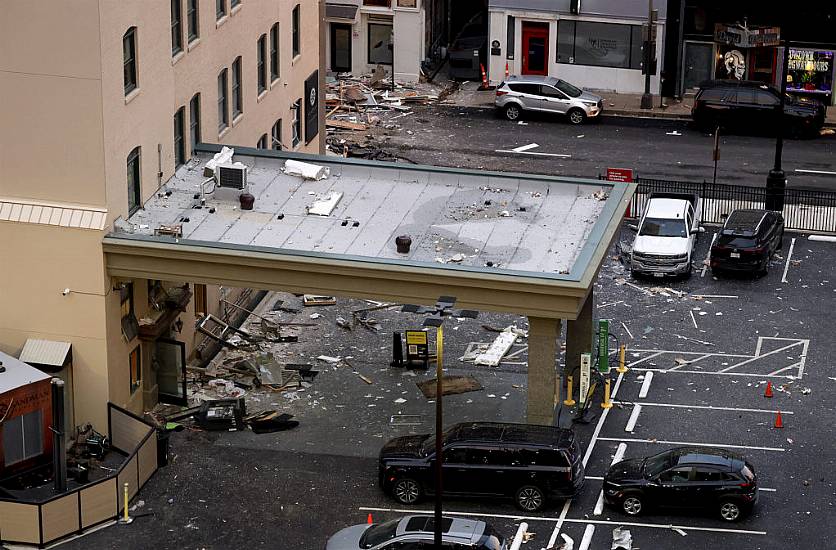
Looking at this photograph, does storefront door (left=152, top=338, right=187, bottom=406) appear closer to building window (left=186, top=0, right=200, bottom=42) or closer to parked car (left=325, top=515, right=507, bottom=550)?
building window (left=186, top=0, right=200, bottom=42)

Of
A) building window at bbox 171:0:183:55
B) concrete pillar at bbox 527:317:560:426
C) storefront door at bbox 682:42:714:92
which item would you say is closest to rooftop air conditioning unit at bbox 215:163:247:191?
building window at bbox 171:0:183:55

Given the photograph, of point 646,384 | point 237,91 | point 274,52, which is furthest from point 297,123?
point 646,384

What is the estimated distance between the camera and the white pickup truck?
166 feet

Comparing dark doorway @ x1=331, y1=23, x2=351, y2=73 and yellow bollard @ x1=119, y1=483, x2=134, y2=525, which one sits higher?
dark doorway @ x1=331, y1=23, x2=351, y2=73

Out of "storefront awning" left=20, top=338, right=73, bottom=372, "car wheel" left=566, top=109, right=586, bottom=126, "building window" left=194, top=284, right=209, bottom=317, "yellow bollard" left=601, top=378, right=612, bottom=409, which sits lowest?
"yellow bollard" left=601, top=378, right=612, bottom=409

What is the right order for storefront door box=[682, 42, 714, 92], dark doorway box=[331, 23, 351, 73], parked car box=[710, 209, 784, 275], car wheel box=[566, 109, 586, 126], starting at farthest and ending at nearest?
dark doorway box=[331, 23, 351, 73] → storefront door box=[682, 42, 714, 92] → car wheel box=[566, 109, 586, 126] → parked car box=[710, 209, 784, 275]

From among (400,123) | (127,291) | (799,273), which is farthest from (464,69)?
(127,291)

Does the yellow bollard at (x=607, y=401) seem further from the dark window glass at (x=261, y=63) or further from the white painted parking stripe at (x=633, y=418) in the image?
the dark window glass at (x=261, y=63)

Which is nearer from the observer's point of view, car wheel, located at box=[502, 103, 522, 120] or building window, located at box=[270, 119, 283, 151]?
building window, located at box=[270, 119, 283, 151]

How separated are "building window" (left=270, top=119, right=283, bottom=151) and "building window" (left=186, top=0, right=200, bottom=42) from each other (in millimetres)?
7668

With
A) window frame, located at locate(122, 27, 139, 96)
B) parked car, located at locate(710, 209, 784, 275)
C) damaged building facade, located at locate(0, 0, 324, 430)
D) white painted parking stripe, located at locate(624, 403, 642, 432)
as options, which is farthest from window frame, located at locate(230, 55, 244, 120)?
parked car, located at locate(710, 209, 784, 275)

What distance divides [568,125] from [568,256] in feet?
95.9

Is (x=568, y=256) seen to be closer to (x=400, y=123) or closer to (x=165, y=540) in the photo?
(x=165, y=540)

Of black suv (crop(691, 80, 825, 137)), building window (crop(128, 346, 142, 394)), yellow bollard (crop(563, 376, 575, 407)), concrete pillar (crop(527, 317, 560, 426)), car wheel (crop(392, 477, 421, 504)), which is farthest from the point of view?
Answer: black suv (crop(691, 80, 825, 137))
